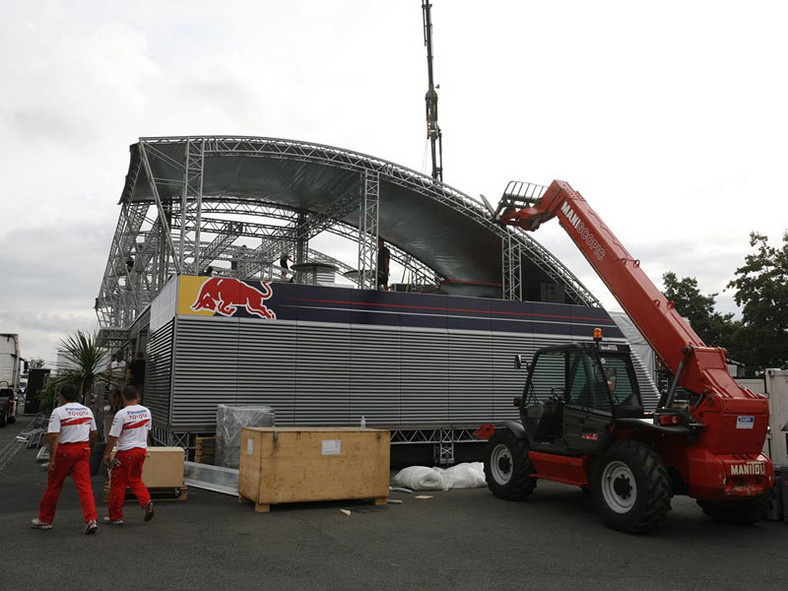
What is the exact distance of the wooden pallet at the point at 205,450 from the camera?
38.2 feet

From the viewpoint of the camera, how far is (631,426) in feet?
27.0

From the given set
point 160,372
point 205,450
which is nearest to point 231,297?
point 160,372

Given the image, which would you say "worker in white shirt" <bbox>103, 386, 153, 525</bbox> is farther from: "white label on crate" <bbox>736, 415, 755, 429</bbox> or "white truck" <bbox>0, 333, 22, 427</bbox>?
"white truck" <bbox>0, 333, 22, 427</bbox>

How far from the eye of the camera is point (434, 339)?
47.4ft

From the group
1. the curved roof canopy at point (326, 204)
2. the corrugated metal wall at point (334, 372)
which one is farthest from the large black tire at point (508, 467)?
the curved roof canopy at point (326, 204)

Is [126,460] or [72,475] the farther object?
[126,460]

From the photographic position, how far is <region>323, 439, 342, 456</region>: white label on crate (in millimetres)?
8984

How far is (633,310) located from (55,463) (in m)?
7.62

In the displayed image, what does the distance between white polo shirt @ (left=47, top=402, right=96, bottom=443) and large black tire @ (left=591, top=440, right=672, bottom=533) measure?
6219 mm

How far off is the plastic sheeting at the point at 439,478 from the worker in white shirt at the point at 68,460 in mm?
5401

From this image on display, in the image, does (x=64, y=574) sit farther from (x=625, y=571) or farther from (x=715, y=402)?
(x=715, y=402)

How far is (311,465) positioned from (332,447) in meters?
0.39

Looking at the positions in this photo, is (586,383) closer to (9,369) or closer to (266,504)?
(266,504)

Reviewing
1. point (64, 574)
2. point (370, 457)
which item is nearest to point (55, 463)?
point (64, 574)
